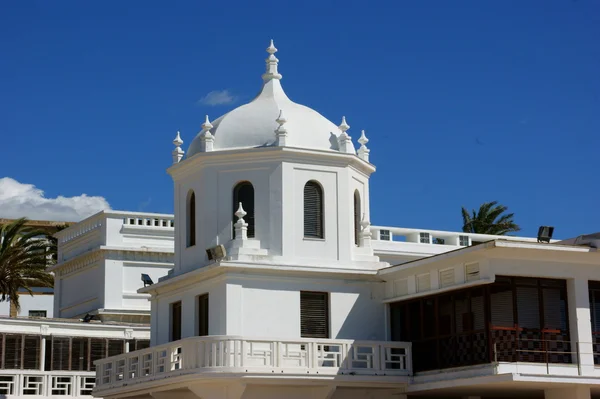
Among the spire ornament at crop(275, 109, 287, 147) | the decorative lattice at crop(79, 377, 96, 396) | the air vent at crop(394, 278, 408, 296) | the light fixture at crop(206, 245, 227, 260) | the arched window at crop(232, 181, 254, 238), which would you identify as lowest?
the decorative lattice at crop(79, 377, 96, 396)

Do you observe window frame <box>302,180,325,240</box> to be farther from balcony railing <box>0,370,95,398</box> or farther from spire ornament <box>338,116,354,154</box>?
balcony railing <box>0,370,95,398</box>

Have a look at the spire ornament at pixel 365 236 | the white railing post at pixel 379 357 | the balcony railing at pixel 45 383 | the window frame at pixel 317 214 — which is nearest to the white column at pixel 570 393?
the white railing post at pixel 379 357

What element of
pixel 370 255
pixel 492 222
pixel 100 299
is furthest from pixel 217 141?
pixel 492 222

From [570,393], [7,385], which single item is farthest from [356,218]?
[7,385]

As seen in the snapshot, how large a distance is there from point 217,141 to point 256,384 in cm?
852

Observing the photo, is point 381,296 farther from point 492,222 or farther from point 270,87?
point 492,222

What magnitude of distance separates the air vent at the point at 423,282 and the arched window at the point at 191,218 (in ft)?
25.9

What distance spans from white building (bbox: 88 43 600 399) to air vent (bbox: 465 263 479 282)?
5cm

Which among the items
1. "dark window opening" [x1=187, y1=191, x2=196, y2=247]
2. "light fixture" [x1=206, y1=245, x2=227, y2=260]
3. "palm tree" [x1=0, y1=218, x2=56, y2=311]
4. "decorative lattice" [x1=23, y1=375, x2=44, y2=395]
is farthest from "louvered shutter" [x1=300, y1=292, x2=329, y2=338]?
"palm tree" [x1=0, y1=218, x2=56, y2=311]

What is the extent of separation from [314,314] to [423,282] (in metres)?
3.63

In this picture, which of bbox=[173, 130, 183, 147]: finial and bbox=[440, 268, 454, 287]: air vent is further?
bbox=[173, 130, 183, 147]: finial

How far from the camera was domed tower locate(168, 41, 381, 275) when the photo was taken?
36.6 m

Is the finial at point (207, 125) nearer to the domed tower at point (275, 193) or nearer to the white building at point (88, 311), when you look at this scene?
the domed tower at point (275, 193)

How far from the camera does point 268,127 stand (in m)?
37.8
